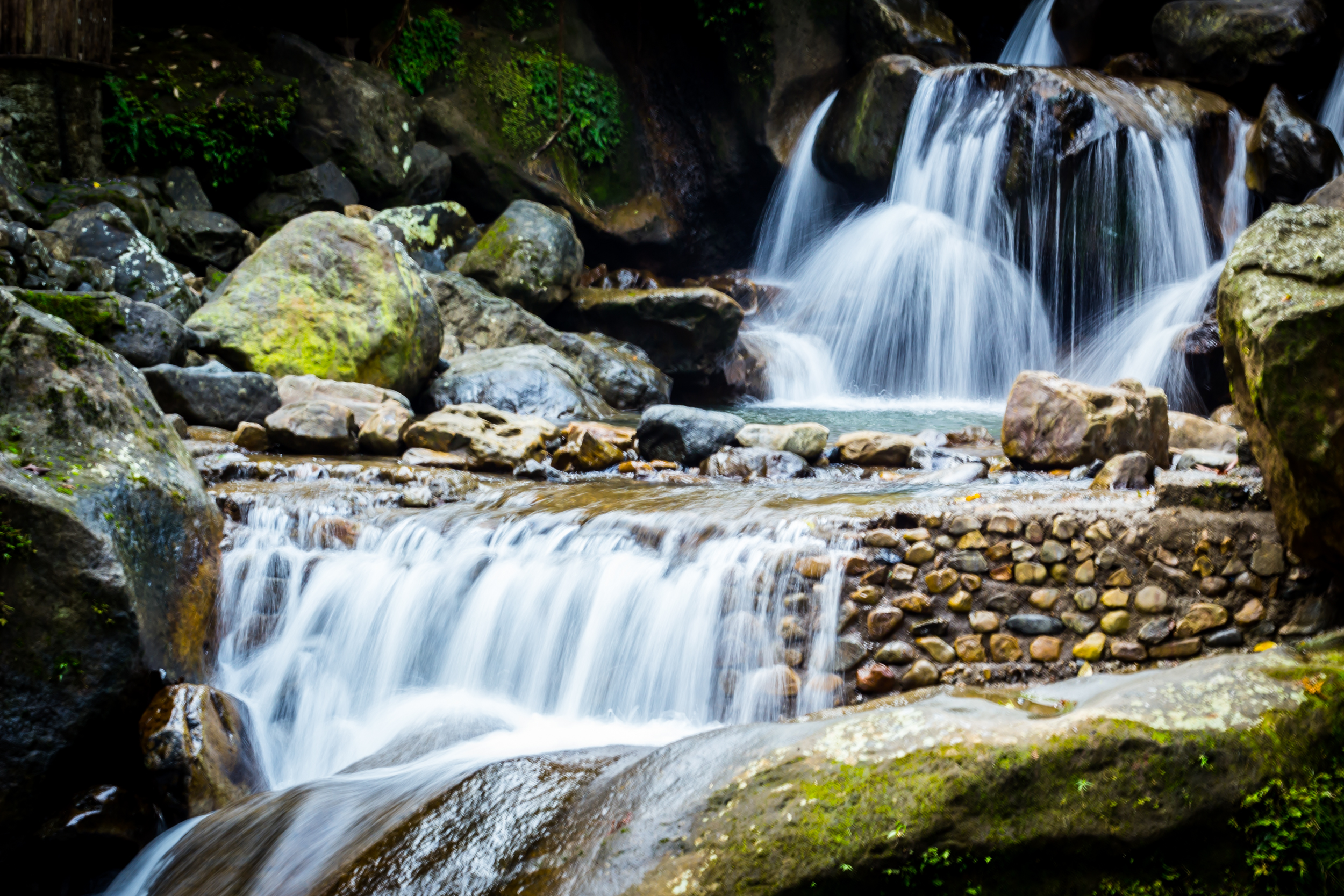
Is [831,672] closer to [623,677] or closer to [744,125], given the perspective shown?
[623,677]

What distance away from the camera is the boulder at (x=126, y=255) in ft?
27.0

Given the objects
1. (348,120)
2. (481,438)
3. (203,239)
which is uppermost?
(348,120)

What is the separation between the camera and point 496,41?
1519 cm

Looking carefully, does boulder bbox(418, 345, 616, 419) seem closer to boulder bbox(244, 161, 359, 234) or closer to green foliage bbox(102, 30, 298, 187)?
boulder bbox(244, 161, 359, 234)

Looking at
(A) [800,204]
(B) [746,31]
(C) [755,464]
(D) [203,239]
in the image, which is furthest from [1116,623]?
(B) [746,31]

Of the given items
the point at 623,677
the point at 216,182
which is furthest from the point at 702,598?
the point at 216,182

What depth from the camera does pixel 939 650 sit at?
3.40 meters

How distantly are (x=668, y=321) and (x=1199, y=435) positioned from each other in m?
6.79

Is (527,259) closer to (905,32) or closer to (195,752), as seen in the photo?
(905,32)

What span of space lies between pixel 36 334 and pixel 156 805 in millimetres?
2099

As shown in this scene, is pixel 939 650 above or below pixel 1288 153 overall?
below

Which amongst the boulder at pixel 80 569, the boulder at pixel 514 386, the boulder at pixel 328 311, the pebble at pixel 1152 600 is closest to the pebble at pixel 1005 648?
the pebble at pixel 1152 600

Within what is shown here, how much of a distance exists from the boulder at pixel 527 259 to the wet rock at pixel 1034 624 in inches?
374

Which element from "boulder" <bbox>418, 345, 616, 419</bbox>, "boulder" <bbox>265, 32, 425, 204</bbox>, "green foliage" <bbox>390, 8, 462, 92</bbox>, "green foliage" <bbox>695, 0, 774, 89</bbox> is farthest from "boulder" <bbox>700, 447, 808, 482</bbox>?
"green foliage" <bbox>695, 0, 774, 89</bbox>
